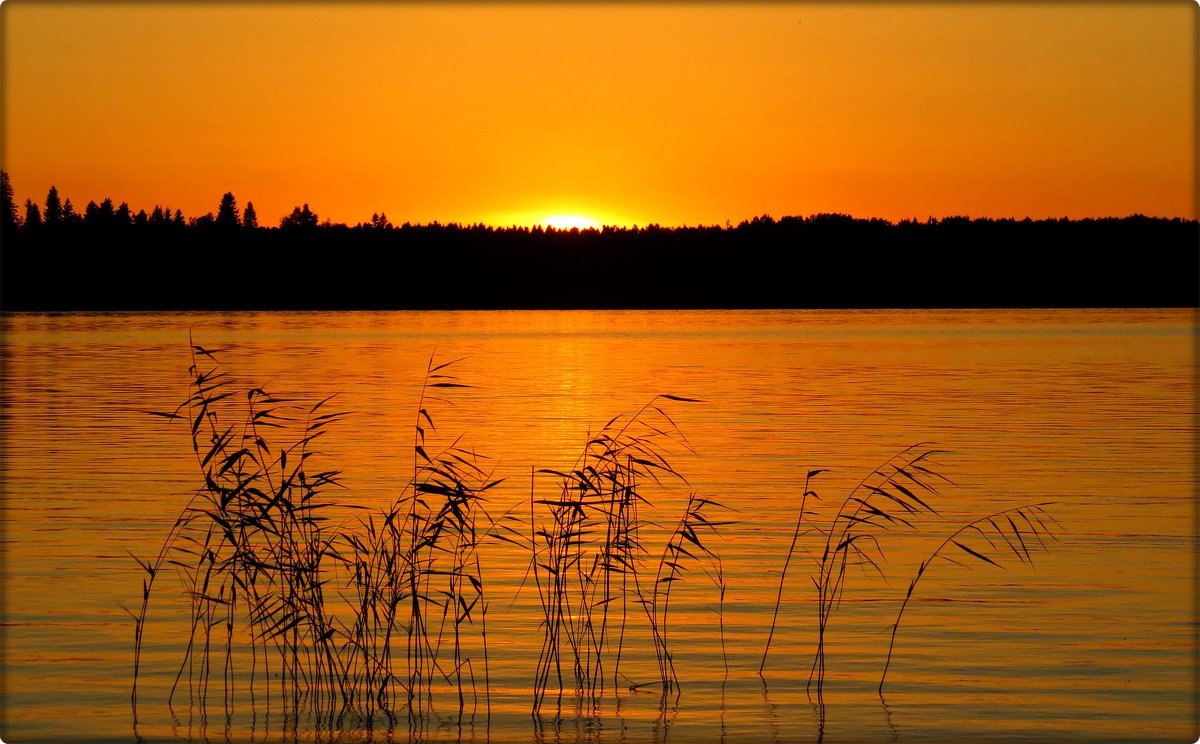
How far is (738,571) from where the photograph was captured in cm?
1666

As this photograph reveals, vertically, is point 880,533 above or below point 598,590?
above

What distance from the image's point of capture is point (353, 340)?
86.3 m

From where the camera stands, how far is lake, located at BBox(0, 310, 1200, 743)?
11383 millimetres

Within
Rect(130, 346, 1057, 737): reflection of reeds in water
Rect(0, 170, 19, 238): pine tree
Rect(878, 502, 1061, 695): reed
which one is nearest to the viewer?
Rect(130, 346, 1057, 737): reflection of reeds in water

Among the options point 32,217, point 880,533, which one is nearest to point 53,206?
point 32,217

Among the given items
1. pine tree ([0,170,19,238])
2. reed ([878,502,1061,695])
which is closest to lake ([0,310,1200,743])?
reed ([878,502,1061,695])

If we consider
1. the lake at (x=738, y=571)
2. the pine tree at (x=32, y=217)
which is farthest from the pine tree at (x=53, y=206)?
the lake at (x=738, y=571)

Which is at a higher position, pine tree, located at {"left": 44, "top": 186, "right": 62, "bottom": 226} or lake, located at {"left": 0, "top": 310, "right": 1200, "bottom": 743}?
pine tree, located at {"left": 44, "top": 186, "right": 62, "bottom": 226}

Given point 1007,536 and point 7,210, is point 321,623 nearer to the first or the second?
point 1007,536

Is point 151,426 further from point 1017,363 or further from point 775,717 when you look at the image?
point 1017,363

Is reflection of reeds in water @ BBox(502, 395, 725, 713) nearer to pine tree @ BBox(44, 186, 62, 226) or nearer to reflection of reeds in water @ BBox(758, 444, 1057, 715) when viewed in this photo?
reflection of reeds in water @ BBox(758, 444, 1057, 715)

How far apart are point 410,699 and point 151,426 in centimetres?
2353

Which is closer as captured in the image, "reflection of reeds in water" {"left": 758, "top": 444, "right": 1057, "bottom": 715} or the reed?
"reflection of reeds in water" {"left": 758, "top": 444, "right": 1057, "bottom": 715}

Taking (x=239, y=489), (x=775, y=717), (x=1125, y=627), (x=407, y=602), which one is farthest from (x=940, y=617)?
(x=239, y=489)
